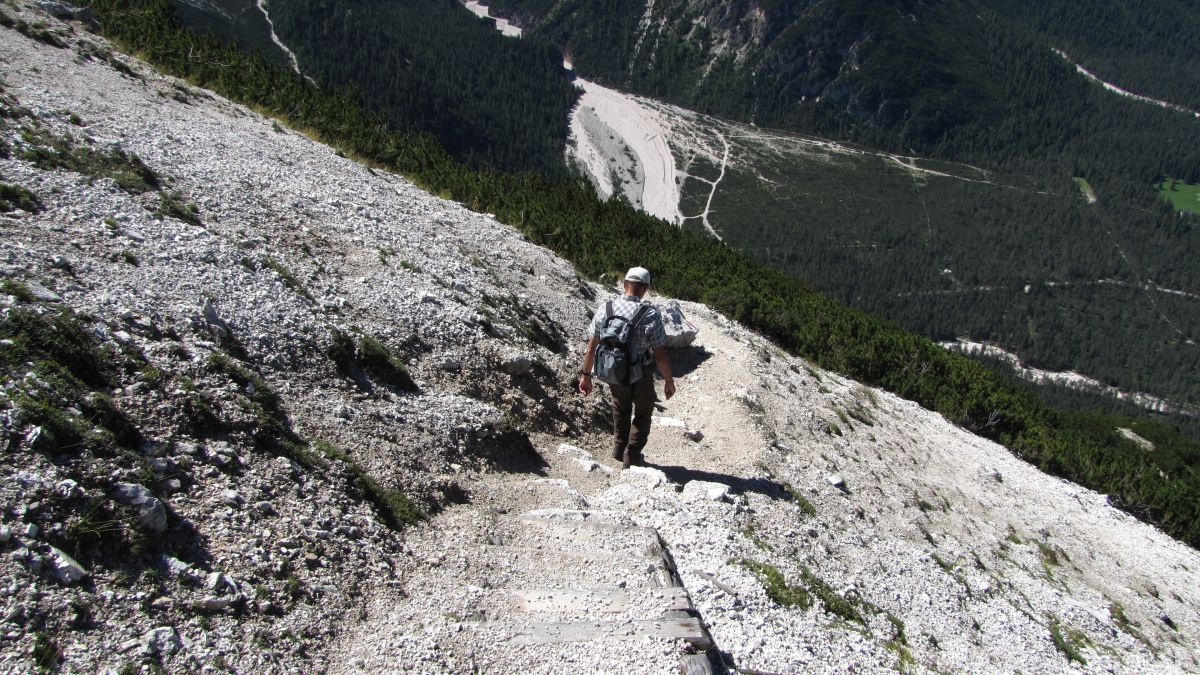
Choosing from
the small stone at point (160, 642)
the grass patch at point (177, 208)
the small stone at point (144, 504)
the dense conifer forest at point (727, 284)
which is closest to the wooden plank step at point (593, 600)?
the small stone at point (160, 642)

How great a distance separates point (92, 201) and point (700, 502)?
11.5m

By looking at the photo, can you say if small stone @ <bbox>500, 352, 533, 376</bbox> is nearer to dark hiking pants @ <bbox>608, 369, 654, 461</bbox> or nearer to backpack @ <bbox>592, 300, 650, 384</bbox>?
dark hiking pants @ <bbox>608, 369, 654, 461</bbox>

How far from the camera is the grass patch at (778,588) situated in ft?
32.6

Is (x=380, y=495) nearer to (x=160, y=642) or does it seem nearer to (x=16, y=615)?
(x=160, y=642)

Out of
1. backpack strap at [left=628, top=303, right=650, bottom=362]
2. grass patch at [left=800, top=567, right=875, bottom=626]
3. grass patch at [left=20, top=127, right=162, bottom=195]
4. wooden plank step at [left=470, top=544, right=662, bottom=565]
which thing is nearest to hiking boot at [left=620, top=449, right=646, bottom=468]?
backpack strap at [left=628, top=303, right=650, bottom=362]

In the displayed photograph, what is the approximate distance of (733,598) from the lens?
9.57 m

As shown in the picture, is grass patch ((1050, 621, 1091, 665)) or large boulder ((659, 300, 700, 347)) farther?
large boulder ((659, 300, 700, 347))

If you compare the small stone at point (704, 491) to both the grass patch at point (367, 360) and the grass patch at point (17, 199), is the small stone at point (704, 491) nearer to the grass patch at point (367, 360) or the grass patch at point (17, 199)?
the grass patch at point (367, 360)

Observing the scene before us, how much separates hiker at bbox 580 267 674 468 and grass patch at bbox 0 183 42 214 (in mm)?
9129

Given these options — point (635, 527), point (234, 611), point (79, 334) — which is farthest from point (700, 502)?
point (79, 334)

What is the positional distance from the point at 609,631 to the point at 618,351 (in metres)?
4.70

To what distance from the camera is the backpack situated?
11406mm

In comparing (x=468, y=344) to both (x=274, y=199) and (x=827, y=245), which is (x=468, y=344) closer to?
(x=274, y=199)

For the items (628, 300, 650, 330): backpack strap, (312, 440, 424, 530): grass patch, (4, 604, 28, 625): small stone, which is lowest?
(312, 440, 424, 530): grass patch
